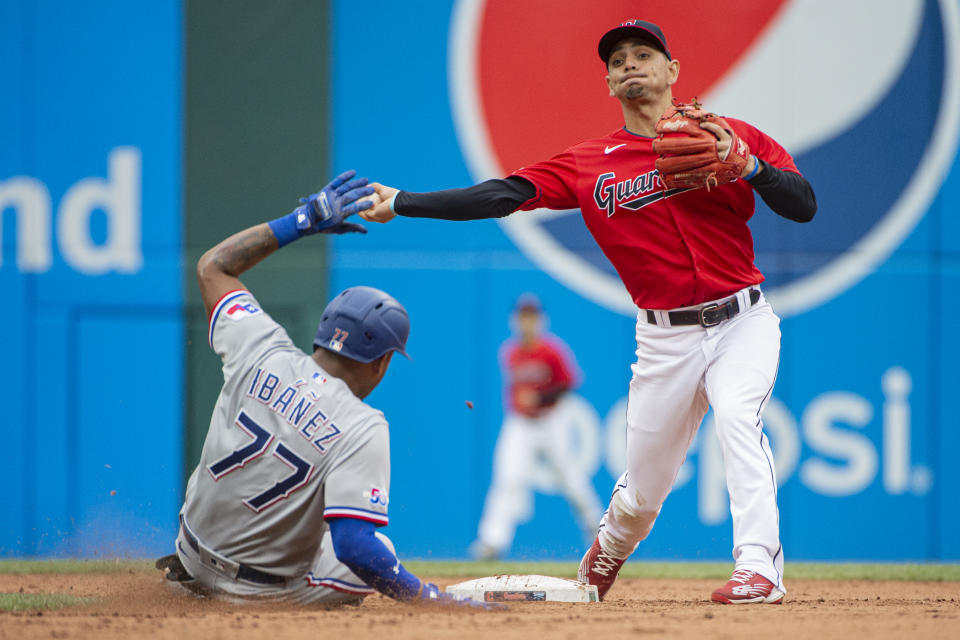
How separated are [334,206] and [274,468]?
924 millimetres

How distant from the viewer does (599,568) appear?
426 cm

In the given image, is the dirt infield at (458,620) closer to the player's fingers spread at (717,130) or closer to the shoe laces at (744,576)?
the shoe laces at (744,576)

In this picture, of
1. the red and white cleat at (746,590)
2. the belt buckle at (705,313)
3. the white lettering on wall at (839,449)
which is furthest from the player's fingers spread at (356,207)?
the white lettering on wall at (839,449)

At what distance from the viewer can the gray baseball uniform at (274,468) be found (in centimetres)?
307

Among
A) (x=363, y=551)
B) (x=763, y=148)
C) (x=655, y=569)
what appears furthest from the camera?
(x=655, y=569)

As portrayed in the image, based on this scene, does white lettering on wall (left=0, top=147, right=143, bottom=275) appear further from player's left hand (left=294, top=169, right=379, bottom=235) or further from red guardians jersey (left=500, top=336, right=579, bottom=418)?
player's left hand (left=294, top=169, right=379, bottom=235)

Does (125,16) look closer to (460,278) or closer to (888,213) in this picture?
(460,278)

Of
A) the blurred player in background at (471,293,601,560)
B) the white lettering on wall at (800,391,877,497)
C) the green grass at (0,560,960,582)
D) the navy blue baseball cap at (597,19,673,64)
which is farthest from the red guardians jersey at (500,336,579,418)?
the navy blue baseball cap at (597,19,673,64)

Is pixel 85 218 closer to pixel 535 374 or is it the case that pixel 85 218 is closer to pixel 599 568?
pixel 535 374

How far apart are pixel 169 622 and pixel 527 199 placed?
201 cm

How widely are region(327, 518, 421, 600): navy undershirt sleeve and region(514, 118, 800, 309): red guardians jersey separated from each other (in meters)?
1.48

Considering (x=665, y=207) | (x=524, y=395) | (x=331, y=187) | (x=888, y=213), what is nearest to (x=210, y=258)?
(x=331, y=187)

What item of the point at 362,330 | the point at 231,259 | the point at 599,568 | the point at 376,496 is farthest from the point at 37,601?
the point at 599,568

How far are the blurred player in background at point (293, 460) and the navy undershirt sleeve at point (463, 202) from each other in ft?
2.23
